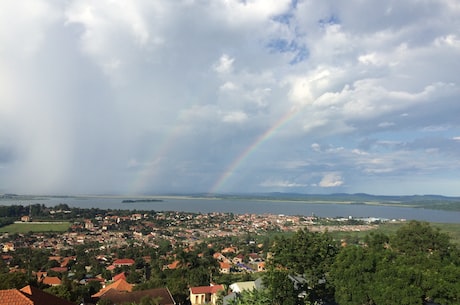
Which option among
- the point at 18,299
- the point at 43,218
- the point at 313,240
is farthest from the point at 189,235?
the point at 18,299

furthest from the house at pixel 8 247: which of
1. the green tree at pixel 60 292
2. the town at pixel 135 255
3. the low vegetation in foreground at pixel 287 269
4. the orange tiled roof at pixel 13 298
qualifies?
the orange tiled roof at pixel 13 298

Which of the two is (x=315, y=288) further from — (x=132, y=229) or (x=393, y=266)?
(x=132, y=229)

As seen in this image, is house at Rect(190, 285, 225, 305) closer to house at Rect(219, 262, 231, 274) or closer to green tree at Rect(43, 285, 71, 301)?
green tree at Rect(43, 285, 71, 301)

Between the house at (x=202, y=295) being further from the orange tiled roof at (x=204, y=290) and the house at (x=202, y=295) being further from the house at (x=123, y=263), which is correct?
the house at (x=123, y=263)

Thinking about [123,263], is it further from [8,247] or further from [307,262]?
[307,262]

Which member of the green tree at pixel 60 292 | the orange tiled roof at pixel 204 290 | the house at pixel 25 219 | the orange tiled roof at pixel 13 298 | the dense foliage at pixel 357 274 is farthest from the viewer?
the house at pixel 25 219

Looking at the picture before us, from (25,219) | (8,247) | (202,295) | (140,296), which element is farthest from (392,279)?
(25,219)
